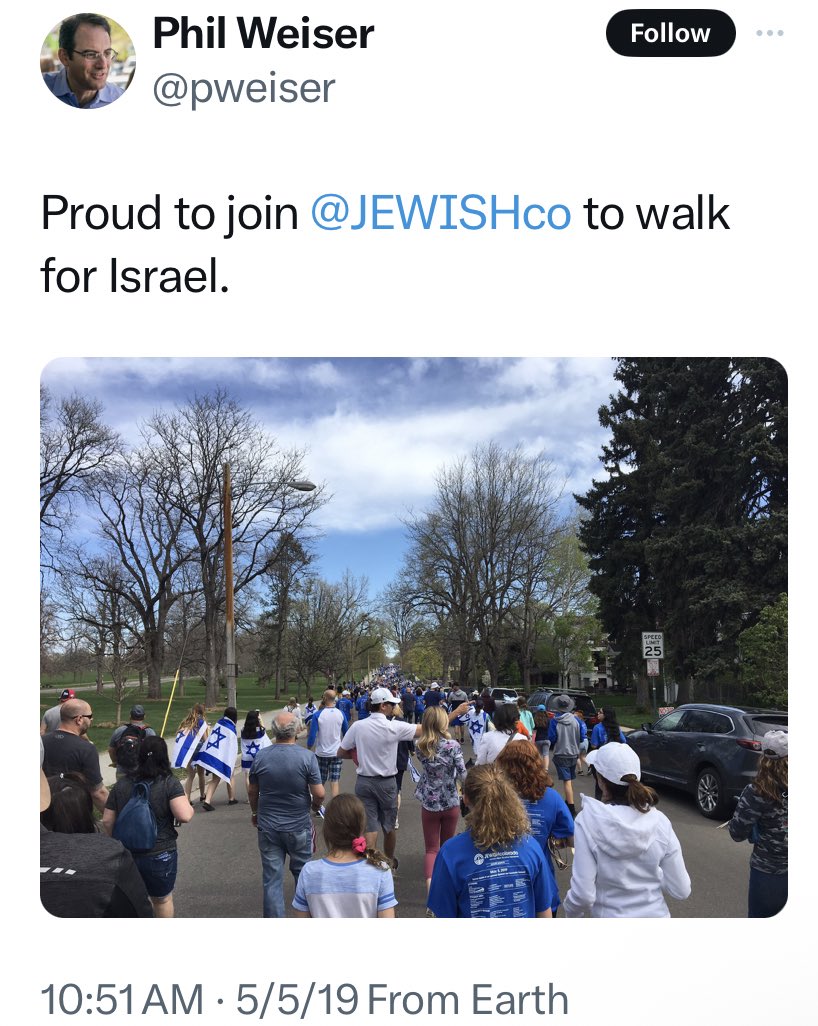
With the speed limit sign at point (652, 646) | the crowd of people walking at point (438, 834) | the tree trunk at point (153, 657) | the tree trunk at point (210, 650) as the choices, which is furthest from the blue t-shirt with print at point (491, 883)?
the tree trunk at point (210, 650)

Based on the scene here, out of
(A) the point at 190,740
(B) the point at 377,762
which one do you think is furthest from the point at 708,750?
(A) the point at 190,740

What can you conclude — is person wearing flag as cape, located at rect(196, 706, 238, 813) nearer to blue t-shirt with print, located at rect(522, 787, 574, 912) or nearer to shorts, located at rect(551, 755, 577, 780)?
shorts, located at rect(551, 755, 577, 780)

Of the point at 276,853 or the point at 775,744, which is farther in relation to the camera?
the point at 276,853

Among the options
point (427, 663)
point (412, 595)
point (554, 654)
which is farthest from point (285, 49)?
point (427, 663)

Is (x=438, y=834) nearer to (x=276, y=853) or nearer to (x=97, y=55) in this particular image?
(x=276, y=853)

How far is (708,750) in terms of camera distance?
34.2 feet

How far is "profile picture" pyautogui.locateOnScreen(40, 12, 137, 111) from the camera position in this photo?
9.00 feet

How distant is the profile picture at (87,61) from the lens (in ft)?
9.00

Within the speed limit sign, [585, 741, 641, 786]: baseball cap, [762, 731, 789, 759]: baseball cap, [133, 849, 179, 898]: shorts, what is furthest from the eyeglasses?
the speed limit sign

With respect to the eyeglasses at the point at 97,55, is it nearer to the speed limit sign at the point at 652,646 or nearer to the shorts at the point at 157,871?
the shorts at the point at 157,871

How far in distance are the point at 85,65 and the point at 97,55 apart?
0.18 feet

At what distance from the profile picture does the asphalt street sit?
5.27 m

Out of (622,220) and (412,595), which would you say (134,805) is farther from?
(412,595)

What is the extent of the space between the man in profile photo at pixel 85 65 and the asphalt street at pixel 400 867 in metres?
5.27
